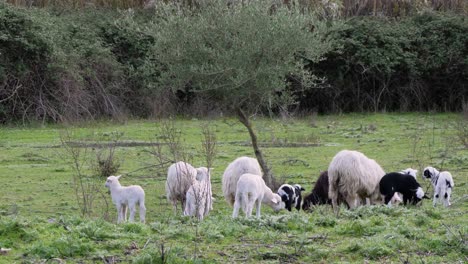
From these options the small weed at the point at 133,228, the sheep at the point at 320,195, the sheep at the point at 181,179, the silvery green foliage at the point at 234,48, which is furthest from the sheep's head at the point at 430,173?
the small weed at the point at 133,228

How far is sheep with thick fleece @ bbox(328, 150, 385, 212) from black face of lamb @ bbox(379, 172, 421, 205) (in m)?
0.30

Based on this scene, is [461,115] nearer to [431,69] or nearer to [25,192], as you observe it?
[431,69]

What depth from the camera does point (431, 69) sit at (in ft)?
131

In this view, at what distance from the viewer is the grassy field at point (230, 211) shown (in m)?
9.04

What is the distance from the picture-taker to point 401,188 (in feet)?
50.9

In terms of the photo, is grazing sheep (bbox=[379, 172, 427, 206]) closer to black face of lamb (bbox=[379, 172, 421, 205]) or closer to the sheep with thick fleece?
black face of lamb (bbox=[379, 172, 421, 205])

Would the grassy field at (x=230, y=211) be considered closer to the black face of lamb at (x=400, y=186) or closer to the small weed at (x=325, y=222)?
the small weed at (x=325, y=222)

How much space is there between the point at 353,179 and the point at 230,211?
7.48 ft

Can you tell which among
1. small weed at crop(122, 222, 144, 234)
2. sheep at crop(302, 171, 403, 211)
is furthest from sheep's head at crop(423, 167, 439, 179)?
small weed at crop(122, 222, 144, 234)

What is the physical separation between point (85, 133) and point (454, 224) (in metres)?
19.0

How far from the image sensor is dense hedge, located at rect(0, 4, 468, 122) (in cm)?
3350

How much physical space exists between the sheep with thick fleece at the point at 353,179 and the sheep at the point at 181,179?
265cm

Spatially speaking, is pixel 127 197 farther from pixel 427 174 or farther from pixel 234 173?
pixel 427 174

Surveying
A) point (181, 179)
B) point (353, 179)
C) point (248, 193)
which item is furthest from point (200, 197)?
point (353, 179)
